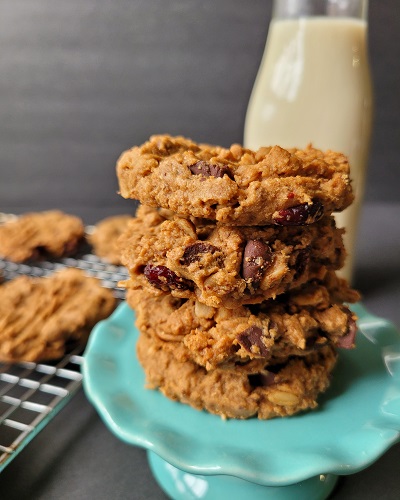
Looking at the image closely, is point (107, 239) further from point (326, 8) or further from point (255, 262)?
point (255, 262)

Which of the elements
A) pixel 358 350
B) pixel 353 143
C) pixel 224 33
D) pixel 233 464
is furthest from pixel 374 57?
pixel 233 464

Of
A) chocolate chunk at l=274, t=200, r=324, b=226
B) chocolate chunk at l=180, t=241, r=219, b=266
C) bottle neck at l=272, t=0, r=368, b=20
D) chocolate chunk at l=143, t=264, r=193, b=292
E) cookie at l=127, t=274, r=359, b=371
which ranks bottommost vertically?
cookie at l=127, t=274, r=359, b=371

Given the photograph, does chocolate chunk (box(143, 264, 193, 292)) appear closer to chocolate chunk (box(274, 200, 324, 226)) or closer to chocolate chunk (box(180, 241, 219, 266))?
chocolate chunk (box(180, 241, 219, 266))

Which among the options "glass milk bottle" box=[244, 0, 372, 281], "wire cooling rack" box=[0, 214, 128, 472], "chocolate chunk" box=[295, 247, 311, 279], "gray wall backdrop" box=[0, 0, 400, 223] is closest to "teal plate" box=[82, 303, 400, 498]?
"wire cooling rack" box=[0, 214, 128, 472]

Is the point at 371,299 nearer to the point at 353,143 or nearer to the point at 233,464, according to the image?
the point at 353,143

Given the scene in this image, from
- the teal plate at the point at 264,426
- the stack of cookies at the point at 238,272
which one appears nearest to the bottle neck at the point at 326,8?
the stack of cookies at the point at 238,272

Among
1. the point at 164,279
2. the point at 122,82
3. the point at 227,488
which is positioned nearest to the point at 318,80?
the point at 164,279

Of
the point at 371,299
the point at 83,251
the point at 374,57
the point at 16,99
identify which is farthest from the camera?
the point at 16,99

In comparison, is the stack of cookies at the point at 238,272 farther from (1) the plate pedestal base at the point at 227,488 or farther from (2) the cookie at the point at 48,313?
(2) the cookie at the point at 48,313
